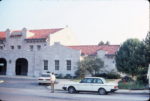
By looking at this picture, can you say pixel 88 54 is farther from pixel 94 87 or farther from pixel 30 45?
pixel 94 87

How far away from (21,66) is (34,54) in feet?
1.33

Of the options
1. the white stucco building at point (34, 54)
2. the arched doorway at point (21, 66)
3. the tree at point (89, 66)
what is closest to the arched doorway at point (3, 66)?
the white stucco building at point (34, 54)

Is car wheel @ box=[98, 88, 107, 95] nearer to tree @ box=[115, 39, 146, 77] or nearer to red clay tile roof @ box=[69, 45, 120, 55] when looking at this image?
red clay tile roof @ box=[69, 45, 120, 55]

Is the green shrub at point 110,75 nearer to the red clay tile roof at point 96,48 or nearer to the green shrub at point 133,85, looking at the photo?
the green shrub at point 133,85

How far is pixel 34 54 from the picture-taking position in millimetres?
6523

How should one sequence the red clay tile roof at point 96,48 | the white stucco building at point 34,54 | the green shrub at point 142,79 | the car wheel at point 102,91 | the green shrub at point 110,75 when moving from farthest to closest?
the car wheel at point 102,91, the white stucco building at point 34,54, the red clay tile roof at point 96,48, the green shrub at point 110,75, the green shrub at point 142,79

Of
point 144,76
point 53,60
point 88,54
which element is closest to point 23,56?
point 53,60

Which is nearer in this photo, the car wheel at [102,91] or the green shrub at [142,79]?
the green shrub at [142,79]

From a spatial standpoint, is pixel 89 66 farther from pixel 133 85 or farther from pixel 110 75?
pixel 133 85

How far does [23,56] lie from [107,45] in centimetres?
238

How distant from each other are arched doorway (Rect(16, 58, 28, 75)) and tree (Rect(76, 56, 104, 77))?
117 centimetres

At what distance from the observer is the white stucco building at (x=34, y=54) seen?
5602 mm

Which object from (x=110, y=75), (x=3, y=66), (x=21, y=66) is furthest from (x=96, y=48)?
(x=3, y=66)

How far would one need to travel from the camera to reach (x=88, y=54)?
18.6 feet
